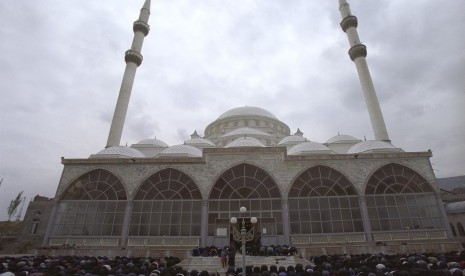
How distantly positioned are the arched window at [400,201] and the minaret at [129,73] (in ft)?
83.4

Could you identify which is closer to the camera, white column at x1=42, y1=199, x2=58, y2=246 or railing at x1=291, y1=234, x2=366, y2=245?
railing at x1=291, y1=234, x2=366, y2=245

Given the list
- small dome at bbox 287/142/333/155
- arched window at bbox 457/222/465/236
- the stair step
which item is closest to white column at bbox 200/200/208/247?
the stair step

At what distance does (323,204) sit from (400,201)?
6.05 metres

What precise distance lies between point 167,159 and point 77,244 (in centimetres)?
929

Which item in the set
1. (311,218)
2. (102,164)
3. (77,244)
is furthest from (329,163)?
(77,244)

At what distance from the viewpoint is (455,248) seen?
20.1 m

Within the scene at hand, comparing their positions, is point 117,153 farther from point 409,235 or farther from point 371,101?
point 371,101

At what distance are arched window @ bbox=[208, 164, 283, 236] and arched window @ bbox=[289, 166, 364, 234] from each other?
1.35 meters

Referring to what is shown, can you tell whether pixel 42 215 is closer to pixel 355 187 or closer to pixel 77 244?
pixel 77 244

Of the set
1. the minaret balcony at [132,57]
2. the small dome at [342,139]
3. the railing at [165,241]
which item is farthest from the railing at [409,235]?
the minaret balcony at [132,57]

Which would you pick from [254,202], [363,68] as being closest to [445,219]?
[254,202]

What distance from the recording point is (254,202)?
22500mm

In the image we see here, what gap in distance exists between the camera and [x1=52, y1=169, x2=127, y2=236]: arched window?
871 inches

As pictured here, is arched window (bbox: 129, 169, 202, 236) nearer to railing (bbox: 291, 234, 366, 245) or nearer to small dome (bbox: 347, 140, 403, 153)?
railing (bbox: 291, 234, 366, 245)
